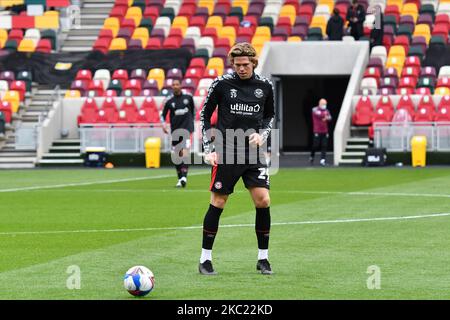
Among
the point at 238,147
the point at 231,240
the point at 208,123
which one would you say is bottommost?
the point at 231,240

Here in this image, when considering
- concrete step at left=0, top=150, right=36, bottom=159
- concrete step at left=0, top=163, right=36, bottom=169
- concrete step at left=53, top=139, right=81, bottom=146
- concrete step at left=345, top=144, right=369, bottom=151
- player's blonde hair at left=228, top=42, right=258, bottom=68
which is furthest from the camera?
concrete step at left=53, top=139, right=81, bottom=146

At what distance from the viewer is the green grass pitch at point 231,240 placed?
11.2 metres

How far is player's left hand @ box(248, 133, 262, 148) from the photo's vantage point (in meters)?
12.2

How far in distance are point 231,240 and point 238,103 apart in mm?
3499

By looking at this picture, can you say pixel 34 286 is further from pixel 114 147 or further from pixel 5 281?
pixel 114 147

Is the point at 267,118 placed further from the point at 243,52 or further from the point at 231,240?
the point at 231,240

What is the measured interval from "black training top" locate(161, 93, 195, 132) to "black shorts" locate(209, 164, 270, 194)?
13795 millimetres

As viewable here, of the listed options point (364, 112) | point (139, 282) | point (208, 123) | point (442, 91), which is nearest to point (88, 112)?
point (364, 112)

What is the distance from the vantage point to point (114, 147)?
38.8m

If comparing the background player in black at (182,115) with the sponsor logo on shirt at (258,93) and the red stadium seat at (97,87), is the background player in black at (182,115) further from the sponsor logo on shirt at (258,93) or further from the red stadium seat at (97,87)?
the red stadium seat at (97,87)

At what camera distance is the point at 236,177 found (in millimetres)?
12367

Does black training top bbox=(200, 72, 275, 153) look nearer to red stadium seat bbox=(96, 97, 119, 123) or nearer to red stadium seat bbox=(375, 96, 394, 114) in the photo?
red stadium seat bbox=(375, 96, 394, 114)

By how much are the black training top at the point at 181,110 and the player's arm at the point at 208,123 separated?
13.6 metres

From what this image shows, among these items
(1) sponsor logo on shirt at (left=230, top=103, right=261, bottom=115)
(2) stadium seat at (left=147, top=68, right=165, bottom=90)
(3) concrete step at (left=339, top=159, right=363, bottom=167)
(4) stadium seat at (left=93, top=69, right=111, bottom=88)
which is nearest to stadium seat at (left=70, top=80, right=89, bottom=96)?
(4) stadium seat at (left=93, top=69, right=111, bottom=88)
